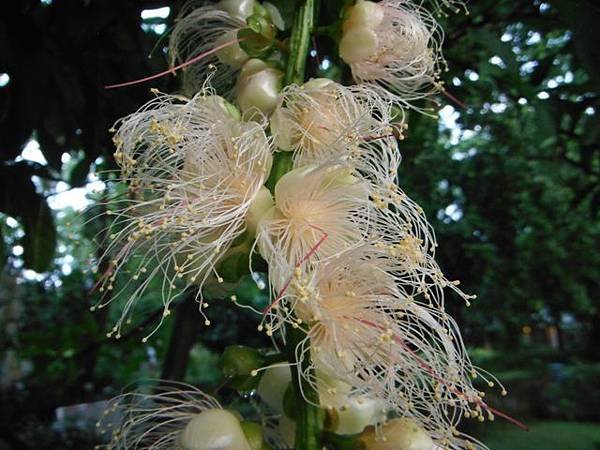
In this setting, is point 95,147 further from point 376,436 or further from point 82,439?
point 82,439

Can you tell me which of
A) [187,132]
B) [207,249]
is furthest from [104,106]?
[207,249]

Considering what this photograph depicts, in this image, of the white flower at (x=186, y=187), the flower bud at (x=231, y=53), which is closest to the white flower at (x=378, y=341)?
the white flower at (x=186, y=187)

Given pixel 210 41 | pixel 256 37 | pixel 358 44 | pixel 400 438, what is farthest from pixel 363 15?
pixel 400 438

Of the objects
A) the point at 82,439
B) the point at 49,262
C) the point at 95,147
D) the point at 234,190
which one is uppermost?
the point at 234,190

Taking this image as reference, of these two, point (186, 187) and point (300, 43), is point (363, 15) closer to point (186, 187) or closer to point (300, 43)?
point (300, 43)

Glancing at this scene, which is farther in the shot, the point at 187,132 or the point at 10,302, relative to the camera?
the point at 10,302

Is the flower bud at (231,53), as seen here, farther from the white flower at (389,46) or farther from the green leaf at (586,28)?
the green leaf at (586,28)
